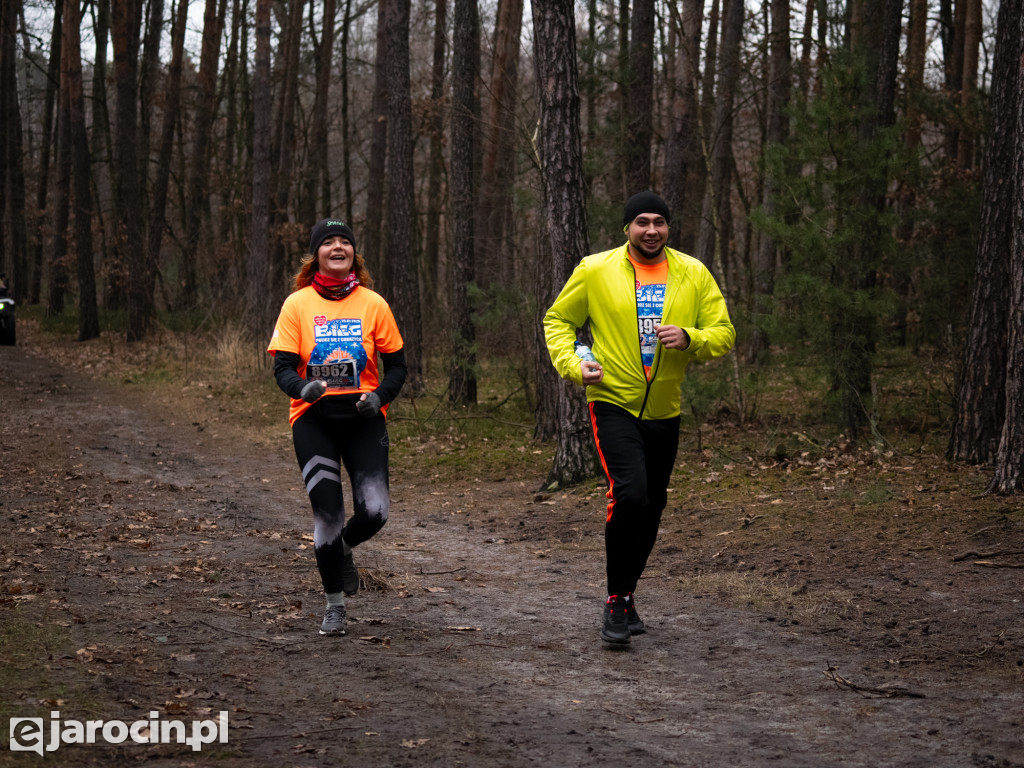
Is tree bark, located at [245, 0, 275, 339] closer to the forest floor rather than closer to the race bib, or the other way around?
the forest floor

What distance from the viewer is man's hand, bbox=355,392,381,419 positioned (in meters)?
5.60

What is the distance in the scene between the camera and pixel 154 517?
923cm

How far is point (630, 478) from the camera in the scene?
5566 mm

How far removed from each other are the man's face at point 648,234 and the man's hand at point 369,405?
1525 mm

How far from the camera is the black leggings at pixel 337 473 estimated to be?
18.7ft

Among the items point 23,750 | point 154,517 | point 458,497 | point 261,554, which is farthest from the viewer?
point 458,497

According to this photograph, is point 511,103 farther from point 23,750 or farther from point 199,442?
point 23,750

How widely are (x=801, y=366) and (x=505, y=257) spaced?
6.17m

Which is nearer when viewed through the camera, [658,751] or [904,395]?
[658,751]

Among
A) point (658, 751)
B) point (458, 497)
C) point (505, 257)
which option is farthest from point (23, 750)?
point (505, 257)

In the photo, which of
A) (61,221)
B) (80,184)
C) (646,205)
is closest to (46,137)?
(61,221)

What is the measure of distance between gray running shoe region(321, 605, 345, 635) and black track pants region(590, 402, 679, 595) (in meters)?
1.39

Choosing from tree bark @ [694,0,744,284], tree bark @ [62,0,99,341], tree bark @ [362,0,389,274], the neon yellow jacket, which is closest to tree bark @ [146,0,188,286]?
tree bark @ [62,0,99,341]

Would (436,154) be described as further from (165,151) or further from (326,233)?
(326,233)
